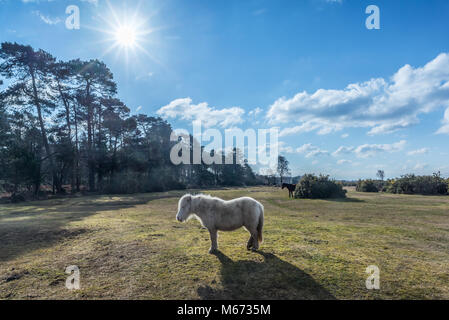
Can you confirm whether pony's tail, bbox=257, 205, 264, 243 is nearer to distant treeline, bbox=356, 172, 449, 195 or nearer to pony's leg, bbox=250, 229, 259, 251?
pony's leg, bbox=250, 229, 259, 251

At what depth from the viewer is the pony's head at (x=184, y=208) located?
564 centimetres

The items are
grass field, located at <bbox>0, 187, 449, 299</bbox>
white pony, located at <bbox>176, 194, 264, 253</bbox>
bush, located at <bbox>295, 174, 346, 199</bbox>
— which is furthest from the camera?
bush, located at <bbox>295, 174, 346, 199</bbox>

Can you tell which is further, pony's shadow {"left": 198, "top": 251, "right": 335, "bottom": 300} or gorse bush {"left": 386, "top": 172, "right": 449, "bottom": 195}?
gorse bush {"left": 386, "top": 172, "right": 449, "bottom": 195}

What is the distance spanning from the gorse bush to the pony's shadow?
3056 centimetres

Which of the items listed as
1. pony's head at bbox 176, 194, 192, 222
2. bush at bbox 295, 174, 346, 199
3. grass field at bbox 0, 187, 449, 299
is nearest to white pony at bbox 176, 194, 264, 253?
pony's head at bbox 176, 194, 192, 222

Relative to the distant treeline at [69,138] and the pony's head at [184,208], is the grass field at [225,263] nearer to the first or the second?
the pony's head at [184,208]

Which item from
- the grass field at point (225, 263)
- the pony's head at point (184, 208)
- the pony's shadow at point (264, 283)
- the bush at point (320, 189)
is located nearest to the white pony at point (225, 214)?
the pony's head at point (184, 208)

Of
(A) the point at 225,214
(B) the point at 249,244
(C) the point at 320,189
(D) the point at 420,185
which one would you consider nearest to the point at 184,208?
(A) the point at 225,214

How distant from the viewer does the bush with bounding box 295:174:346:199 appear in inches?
883

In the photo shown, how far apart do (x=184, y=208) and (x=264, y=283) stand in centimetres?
280

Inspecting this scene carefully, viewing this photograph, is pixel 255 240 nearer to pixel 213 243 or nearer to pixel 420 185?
pixel 213 243

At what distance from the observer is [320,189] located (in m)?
22.5
